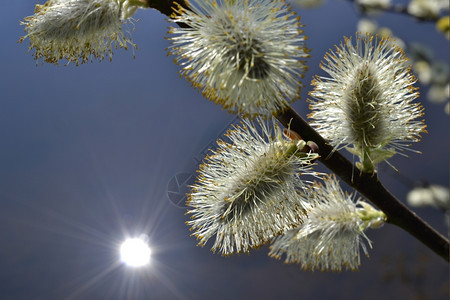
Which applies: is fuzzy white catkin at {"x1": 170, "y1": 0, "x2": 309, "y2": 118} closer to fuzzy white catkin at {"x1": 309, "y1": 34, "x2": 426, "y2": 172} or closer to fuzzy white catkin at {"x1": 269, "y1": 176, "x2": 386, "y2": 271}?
fuzzy white catkin at {"x1": 309, "y1": 34, "x2": 426, "y2": 172}

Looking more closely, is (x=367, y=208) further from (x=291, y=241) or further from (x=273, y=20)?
(x=273, y=20)

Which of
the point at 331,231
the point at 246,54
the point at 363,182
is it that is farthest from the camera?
the point at 331,231

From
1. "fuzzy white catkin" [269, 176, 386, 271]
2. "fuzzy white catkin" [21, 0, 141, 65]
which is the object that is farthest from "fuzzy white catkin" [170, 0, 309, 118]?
"fuzzy white catkin" [269, 176, 386, 271]

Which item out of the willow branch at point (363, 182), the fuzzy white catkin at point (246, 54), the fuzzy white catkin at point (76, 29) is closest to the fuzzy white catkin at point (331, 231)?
the willow branch at point (363, 182)

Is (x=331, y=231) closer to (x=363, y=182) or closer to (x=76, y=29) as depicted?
(x=363, y=182)

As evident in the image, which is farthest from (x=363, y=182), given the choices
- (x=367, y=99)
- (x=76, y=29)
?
(x=76, y=29)

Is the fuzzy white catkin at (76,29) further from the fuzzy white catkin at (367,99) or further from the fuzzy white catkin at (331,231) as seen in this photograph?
the fuzzy white catkin at (331,231)

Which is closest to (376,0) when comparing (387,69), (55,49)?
(387,69)

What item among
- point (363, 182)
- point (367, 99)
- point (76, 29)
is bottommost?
point (363, 182)
